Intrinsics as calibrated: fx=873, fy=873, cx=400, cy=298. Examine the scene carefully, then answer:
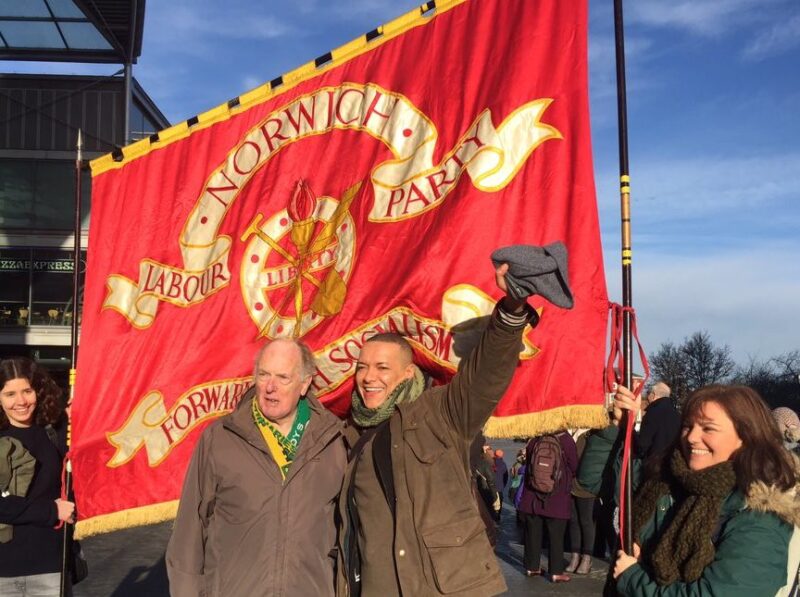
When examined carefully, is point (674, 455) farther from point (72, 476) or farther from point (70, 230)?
point (70, 230)

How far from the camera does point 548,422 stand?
3.75m

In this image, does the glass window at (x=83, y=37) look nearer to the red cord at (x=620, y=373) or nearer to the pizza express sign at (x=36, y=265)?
the pizza express sign at (x=36, y=265)

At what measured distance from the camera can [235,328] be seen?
182 inches

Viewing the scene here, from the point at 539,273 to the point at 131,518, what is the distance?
2.84 meters

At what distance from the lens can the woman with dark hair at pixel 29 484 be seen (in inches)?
169

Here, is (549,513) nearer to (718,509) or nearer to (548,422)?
(548,422)

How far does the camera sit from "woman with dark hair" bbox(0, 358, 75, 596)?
14.1 ft

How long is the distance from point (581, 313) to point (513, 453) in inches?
975

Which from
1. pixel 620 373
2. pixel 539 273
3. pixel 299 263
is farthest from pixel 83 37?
pixel 539 273

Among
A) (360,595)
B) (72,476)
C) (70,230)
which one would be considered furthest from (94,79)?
(360,595)

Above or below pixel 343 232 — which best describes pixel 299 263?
below

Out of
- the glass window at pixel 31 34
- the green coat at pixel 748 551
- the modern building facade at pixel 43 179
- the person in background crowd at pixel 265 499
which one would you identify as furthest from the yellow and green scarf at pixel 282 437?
the modern building facade at pixel 43 179

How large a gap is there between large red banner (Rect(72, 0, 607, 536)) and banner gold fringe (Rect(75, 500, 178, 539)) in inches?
0.5

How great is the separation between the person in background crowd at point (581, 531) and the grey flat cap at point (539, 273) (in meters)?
6.85
